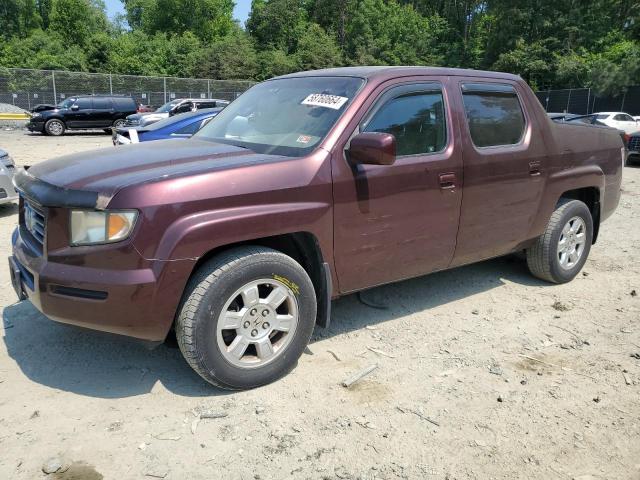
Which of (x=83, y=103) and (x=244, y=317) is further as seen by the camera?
(x=83, y=103)

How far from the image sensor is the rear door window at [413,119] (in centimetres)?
369

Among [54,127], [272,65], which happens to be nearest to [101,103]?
[54,127]

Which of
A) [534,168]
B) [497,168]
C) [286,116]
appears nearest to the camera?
[286,116]

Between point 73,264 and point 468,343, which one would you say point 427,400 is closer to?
point 468,343

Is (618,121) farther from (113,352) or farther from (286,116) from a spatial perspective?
(113,352)

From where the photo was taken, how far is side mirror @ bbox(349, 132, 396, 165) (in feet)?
10.5

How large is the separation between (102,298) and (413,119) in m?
2.34

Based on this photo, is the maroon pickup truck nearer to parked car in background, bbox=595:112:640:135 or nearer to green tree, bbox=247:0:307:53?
parked car in background, bbox=595:112:640:135

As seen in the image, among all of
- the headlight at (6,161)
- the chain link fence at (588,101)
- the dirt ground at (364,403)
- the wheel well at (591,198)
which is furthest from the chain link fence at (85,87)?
the wheel well at (591,198)

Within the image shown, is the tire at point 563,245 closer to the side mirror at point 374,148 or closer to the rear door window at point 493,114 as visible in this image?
the rear door window at point 493,114

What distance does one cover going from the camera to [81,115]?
23906mm

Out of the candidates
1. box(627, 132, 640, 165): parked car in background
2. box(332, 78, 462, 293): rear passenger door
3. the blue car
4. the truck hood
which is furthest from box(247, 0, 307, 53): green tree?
the truck hood

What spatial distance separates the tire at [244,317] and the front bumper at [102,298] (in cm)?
16

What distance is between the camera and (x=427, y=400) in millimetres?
3215
